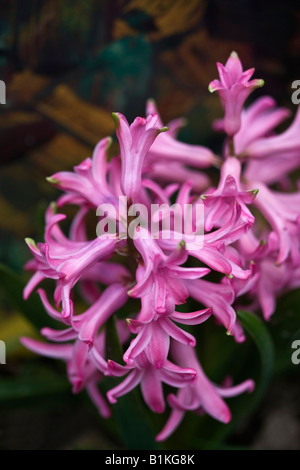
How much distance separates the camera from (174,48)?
1.31 meters

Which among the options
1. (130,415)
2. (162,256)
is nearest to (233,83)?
(162,256)

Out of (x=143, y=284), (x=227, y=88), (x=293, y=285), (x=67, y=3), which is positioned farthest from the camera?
(x=67, y=3)

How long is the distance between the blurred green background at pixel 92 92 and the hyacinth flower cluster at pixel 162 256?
33cm

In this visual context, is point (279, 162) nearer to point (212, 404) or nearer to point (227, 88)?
point (227, 88)

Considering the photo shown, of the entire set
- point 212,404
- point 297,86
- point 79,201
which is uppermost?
point 297,86

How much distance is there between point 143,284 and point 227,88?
32 cm

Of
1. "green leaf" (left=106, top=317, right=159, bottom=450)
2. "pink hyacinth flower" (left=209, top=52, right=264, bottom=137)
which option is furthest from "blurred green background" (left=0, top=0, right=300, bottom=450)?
"pink hyacinth flower" (left=209, top=52, right=264, bottom=137)

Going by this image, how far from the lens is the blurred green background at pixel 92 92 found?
3.95 feet

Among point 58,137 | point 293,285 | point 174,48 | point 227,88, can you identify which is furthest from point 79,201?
point 174,48

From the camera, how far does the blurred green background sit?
3.95 ft

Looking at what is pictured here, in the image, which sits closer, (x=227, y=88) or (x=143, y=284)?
(x=143, y=284)

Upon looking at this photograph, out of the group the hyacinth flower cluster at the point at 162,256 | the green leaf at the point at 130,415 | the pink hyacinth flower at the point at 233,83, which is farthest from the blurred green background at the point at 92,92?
the pink hyacinth flower at the point at 233,83

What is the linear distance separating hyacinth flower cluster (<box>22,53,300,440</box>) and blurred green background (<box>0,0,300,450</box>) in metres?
0.33

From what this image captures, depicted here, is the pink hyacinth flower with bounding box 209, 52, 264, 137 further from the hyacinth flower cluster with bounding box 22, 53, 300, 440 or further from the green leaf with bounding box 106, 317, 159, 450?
the green leaf with bounding box 106, 317, 159, 450
